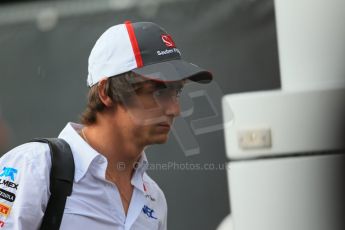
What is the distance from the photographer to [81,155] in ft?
5.81

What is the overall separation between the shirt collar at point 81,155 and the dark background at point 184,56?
490 mm

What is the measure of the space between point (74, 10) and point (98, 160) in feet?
3.18

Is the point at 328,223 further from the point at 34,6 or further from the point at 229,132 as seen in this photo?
the point at 34,6

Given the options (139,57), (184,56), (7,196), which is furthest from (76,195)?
(184,56)

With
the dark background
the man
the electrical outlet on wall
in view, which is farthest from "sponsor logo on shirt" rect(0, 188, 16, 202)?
the dark background

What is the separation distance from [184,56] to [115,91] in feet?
2.18

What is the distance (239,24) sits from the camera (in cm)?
251

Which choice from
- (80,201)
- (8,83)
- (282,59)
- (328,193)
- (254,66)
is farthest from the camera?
(8,83)

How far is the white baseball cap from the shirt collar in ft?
0.58

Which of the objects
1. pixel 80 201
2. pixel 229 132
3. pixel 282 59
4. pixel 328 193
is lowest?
pixel 80 201

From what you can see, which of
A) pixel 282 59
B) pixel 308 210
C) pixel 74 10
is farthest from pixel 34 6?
pixel 308 210

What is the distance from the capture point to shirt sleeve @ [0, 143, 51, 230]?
156 cm

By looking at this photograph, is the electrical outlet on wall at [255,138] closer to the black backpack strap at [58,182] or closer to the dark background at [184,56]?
the black backpack strap at [58,182]

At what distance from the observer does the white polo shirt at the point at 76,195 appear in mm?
1566
